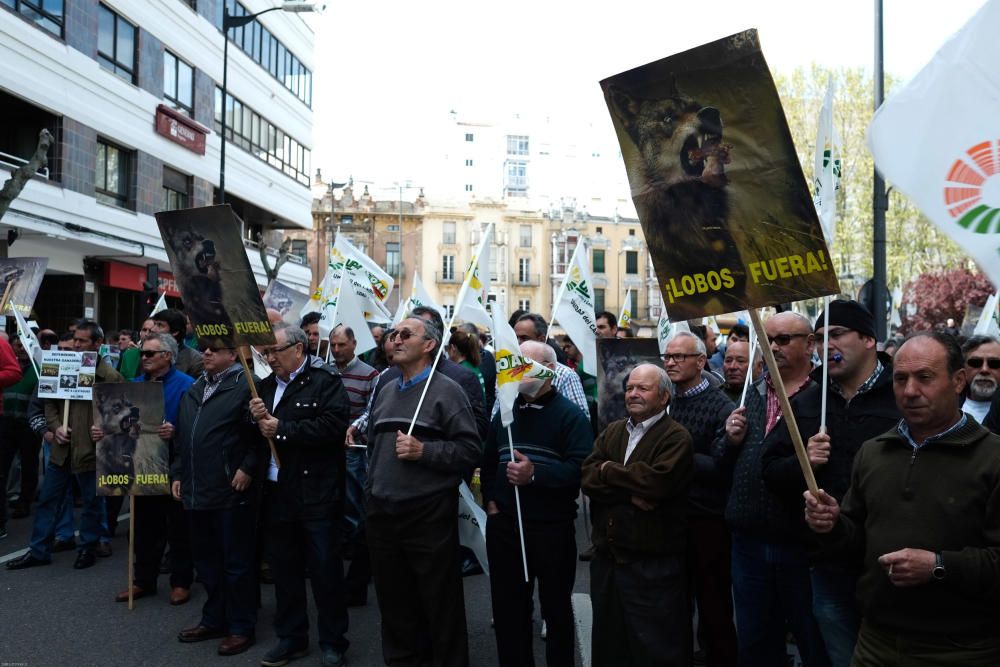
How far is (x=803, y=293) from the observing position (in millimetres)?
3072

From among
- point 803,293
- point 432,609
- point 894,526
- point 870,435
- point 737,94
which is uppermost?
point 737,94

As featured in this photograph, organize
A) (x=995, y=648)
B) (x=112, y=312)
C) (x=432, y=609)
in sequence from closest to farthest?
(x=995, y=648) → (x=432, y=609) → (x=112, y=312)

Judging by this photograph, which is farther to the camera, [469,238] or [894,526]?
[469,238]

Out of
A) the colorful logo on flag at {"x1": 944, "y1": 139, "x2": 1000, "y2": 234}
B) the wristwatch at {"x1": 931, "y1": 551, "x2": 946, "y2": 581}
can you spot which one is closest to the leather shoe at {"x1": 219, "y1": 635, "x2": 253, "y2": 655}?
the wristwatch at {"x1": 931, "y1": 551, "x2": 946, "y2": 581}

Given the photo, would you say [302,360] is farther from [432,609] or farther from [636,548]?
[636,548]

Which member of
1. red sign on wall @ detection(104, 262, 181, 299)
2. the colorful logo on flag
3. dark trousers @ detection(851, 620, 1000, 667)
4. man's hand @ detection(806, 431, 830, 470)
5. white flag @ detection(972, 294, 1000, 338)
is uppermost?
red sign on wall @ detection(104, 262, 181, 299)

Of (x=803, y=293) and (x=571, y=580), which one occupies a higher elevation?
(x=803, y=293)

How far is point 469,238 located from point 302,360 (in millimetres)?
67135

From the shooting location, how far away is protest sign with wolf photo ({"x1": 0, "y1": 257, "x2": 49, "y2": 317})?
A: 32.5ft

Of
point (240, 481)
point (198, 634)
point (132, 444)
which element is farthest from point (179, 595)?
point (240, 481)

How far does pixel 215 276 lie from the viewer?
18.6ft

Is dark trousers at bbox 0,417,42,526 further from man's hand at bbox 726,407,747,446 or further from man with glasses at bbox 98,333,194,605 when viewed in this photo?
man's hand at bbox 726,407,747,446

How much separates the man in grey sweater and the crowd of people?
0.04 feet

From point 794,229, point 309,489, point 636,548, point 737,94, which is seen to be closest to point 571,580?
point 636,548
